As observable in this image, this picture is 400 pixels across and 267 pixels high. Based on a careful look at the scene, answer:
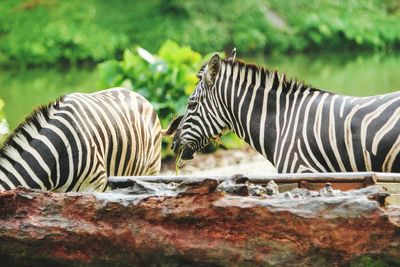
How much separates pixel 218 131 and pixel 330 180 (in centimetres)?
217

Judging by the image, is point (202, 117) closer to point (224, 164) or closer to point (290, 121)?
point (290, 121)

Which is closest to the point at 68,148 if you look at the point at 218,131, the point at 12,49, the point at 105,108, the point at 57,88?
the point at 105,108

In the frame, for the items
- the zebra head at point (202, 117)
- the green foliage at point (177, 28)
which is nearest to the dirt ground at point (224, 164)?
the zebra head at point (202, 117)

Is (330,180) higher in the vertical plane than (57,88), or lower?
lower

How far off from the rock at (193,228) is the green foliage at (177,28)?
23607mm

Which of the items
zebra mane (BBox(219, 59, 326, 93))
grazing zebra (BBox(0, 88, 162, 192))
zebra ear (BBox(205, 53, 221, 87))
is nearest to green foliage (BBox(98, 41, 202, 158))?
grazing zebra (BBox(0, 88, 162, 192))

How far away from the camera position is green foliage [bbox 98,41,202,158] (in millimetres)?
11102

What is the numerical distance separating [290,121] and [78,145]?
1517mm

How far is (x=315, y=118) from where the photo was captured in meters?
5.62

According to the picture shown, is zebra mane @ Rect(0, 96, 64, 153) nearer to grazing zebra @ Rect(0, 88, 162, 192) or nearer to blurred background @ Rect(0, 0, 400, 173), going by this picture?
grazing zebra @ Rect(0, 88, 162, 192)

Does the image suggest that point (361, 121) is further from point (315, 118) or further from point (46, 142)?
point (46, 142)

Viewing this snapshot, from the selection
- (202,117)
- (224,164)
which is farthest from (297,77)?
(202,117)

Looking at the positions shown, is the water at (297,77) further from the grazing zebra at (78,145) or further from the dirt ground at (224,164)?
the grazing zebra at (78,145)

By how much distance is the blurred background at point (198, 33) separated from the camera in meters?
26.6
